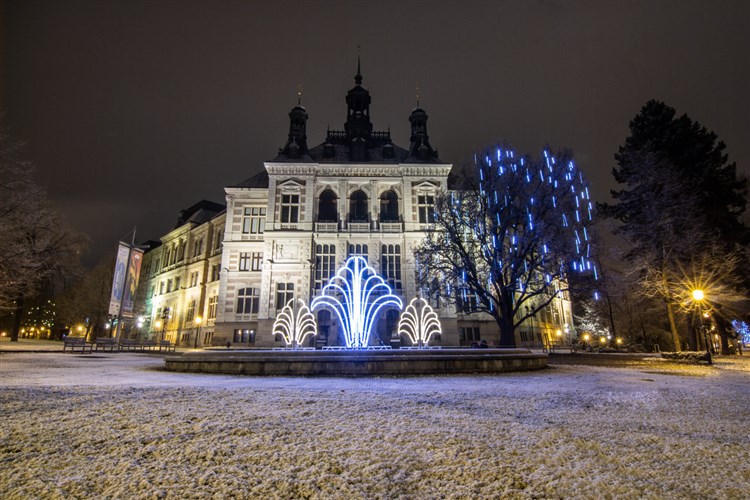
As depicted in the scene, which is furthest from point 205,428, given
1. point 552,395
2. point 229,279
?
point 229,279

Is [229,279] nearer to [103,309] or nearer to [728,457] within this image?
[103,309]

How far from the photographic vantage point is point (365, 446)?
3.68m

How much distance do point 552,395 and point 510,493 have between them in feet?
17.5

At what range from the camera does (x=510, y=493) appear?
8.78ft

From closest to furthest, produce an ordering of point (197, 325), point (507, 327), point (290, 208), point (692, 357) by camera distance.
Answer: point (692, 357) < point (507, 327) < point (290, 208) < point (197, 325)

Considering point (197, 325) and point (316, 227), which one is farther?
point (197, 325)

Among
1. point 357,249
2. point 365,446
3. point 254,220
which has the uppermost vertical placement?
point 254,220

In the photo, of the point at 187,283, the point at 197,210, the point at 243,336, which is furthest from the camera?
the point at 197,210

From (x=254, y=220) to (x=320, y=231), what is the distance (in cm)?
709

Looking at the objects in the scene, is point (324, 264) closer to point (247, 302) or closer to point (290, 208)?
point (290, 208)

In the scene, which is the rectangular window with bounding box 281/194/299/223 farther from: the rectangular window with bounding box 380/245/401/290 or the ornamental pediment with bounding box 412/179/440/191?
the ornamental pediment with bounding box 412/179/440/191

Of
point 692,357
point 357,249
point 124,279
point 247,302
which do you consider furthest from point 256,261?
point 692,357

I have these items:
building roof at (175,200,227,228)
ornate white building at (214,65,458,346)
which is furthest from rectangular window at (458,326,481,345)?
building roof at (175,200,227,228)

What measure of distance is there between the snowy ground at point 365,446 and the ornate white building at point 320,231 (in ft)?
79.8
